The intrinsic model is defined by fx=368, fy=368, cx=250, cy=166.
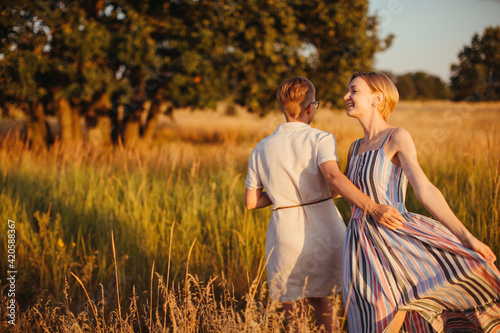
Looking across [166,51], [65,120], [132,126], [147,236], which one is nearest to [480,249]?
[147,236]

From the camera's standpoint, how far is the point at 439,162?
4.82 metres

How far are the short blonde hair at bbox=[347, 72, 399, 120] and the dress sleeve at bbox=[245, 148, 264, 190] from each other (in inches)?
28.6

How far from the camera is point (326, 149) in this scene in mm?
1869

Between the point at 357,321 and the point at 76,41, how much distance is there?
811 cm

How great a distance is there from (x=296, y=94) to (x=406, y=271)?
1041 mm

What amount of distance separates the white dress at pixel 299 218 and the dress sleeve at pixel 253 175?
0.05 m

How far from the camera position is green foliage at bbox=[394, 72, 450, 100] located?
54156 millimetres

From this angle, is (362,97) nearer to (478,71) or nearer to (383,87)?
(383,87)

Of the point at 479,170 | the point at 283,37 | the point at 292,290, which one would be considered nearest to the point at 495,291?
the point at 292,290

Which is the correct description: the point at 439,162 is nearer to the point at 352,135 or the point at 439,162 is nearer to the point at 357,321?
the point at 352,135

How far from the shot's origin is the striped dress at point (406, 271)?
5.62ft

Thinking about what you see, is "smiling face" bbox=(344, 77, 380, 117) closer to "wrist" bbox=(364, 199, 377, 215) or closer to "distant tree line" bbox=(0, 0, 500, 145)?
"wrist" bbox=(364, 199, 377, 215)

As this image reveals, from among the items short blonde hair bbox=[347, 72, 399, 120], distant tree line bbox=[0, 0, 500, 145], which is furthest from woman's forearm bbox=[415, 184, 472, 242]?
distant tree line bbox=[0, 0, 500, 145]

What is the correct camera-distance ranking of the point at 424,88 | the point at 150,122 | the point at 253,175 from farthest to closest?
the point at 424,88
the point at 150,122
the point at 253,175
